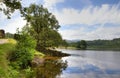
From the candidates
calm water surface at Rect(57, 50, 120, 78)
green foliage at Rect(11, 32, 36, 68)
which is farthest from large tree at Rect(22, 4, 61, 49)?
green foliage at Rect(11, 32, 36, 68)

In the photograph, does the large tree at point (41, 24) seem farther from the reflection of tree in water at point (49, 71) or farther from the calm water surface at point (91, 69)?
the reflection of tree in water at point (49, 71)

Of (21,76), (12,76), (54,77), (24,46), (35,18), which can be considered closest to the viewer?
(12,76)

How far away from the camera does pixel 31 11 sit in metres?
80.3

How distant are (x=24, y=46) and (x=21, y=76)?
10.8 metres

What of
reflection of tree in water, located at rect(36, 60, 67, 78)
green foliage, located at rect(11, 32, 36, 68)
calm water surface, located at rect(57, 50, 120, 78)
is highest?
green foliage, located at rect(11, 32, 36, 68)

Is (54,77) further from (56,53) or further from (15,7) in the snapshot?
(56,53)

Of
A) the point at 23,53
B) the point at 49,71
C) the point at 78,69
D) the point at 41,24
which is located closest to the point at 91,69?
the point at 78,69

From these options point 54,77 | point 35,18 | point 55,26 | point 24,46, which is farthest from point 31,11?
point 54,77

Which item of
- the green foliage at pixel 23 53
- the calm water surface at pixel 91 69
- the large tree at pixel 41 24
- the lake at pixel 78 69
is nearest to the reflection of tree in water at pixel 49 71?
the lake at pixel 78 69

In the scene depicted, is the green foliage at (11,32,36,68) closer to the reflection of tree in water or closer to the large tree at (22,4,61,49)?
the reflection of tree in water

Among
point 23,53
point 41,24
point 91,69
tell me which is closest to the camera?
point 23,53

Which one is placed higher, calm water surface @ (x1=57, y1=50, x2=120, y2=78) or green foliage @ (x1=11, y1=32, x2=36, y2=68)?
green foliage @ (x1=11, y1=32, x2=36, y2=68)

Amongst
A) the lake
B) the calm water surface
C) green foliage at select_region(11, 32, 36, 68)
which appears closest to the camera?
the lake

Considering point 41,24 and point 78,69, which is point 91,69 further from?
point 41,24
